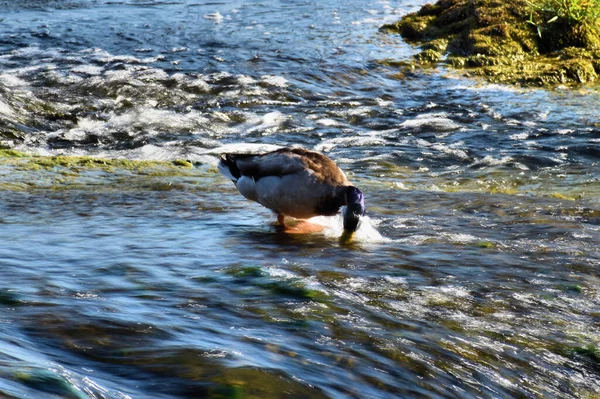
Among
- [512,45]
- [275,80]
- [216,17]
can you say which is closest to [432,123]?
[275,80]

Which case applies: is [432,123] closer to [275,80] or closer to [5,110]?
[275,80]

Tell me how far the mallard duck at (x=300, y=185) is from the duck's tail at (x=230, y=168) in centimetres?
39

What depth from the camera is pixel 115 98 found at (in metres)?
12.8

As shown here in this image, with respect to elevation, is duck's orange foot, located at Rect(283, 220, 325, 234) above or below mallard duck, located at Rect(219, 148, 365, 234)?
below

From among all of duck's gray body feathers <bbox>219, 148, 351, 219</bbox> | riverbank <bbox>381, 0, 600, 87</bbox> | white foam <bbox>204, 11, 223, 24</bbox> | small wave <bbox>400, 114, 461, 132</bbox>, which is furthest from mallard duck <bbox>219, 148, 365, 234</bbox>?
white foam <bbox>204, 11, 223, 24</bbox>

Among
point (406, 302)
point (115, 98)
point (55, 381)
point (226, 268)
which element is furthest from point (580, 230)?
point (115, 98)

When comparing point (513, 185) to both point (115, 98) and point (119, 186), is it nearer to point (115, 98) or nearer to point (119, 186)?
point (119, 186)

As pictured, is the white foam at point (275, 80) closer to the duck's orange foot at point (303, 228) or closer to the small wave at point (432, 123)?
the small wave at point (432, 123)

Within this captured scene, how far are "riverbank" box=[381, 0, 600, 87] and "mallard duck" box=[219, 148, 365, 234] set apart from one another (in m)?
8.63

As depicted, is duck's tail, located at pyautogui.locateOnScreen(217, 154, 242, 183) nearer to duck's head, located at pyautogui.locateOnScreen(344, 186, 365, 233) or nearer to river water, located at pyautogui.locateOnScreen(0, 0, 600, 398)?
river water, located at pyautogui.locateOnScreen(0, 0, 600, 398)

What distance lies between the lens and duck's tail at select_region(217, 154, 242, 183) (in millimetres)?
7219

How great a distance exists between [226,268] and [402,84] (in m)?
10.1

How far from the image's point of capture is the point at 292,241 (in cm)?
623

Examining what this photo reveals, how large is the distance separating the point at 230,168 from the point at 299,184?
40.3 inches
